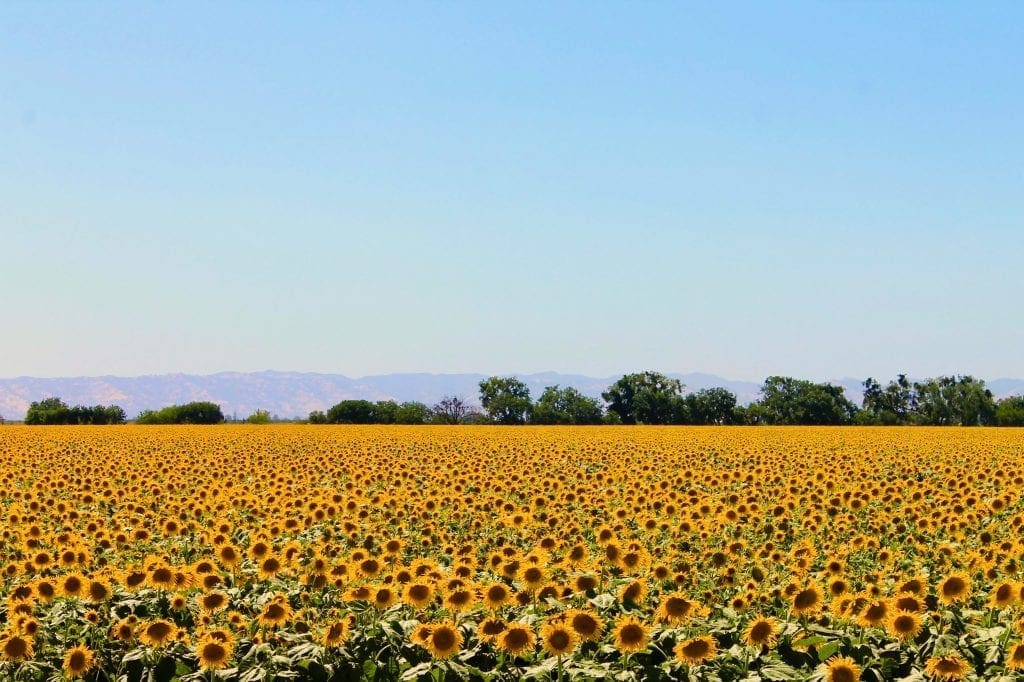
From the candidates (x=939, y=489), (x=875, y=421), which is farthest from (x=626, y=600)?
(x=875, y=421)

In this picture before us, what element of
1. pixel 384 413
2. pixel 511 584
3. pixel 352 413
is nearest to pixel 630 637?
pixel 511 584

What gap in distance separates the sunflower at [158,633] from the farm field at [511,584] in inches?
0.8

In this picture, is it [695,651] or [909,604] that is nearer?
[695,651]

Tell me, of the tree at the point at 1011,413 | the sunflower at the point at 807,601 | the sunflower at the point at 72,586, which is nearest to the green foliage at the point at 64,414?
the sunflower at the point at 72,586

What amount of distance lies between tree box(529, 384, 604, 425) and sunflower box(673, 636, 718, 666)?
98.7 m

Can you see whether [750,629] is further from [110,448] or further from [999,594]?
[110,448]

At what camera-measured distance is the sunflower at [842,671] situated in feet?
25.7

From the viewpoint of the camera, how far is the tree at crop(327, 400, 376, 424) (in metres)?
91.7

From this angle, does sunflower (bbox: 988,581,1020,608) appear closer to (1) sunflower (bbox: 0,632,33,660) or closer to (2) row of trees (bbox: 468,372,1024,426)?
(1) sunflower (bbox: 0,632,33,660)

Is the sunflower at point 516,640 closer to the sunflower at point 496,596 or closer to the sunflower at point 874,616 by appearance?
the sunflower at point 496,596

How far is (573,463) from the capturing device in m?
26.9

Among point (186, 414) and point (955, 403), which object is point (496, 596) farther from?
point (955, 403)

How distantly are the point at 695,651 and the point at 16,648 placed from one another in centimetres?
557

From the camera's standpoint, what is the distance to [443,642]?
840cm
